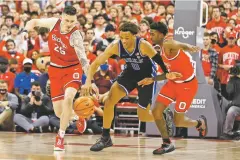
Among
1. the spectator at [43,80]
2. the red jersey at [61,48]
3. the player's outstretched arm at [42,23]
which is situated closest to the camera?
the red jersey at [61,48]

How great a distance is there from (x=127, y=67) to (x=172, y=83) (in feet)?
2.76

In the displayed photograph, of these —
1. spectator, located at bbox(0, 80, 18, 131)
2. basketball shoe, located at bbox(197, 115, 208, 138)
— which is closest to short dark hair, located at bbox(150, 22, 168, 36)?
basketball shoe, located at bbox(197, 115, 208, 138)

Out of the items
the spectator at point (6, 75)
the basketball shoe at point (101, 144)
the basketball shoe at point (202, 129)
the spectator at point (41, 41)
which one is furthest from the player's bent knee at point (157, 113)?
the spectator at point (41, 41)

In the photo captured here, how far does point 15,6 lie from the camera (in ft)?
70.8

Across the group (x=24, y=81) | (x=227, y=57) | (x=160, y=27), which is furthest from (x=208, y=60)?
(x=160, y=27)

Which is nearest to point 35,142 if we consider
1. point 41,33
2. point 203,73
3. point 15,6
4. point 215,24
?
point 203,73

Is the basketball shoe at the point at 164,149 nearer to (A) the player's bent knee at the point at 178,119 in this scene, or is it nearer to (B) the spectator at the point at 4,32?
(A) the player's bent knee at the point at 178,119

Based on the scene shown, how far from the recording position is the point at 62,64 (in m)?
11.2

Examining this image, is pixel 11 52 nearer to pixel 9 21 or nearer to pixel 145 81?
pixel 9 21

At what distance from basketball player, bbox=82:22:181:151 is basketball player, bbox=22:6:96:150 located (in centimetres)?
53

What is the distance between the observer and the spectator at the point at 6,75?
16266mm

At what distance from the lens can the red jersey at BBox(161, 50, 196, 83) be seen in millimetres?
11039

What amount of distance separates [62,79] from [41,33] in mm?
6933

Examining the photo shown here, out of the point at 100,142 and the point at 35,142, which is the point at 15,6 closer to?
the point at 35,142
